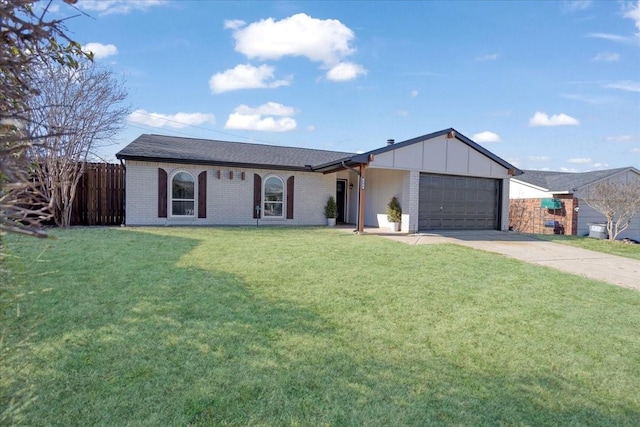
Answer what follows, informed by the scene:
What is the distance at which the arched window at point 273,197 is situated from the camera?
16.8 metres

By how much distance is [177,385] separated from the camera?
3.05 meters

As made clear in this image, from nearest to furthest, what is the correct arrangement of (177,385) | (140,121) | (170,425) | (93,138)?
(170,425) < (177,385) < (93,138) < (140,121)

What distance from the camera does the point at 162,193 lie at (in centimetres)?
1492

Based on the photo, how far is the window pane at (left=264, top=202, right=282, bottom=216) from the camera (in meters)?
16.9

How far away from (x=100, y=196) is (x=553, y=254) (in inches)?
628

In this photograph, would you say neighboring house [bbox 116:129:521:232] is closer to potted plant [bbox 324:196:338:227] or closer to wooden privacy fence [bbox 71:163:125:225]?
potted plant [bbox 324:196:338:227]

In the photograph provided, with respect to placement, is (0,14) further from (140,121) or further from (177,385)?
(140,121)

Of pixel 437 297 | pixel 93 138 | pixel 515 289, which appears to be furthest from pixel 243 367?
pixel 93 138

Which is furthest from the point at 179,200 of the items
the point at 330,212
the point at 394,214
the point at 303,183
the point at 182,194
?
the point at 394,214

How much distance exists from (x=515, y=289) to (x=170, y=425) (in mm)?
5948

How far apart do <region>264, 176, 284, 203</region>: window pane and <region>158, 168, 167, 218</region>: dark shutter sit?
4.21 m

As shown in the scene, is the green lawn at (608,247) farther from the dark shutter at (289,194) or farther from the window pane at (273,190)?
the window pane at (273,190)

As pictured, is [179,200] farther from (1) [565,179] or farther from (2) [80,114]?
(1) [565,179]

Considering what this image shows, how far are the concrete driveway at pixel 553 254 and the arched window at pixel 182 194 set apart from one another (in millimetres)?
8325
